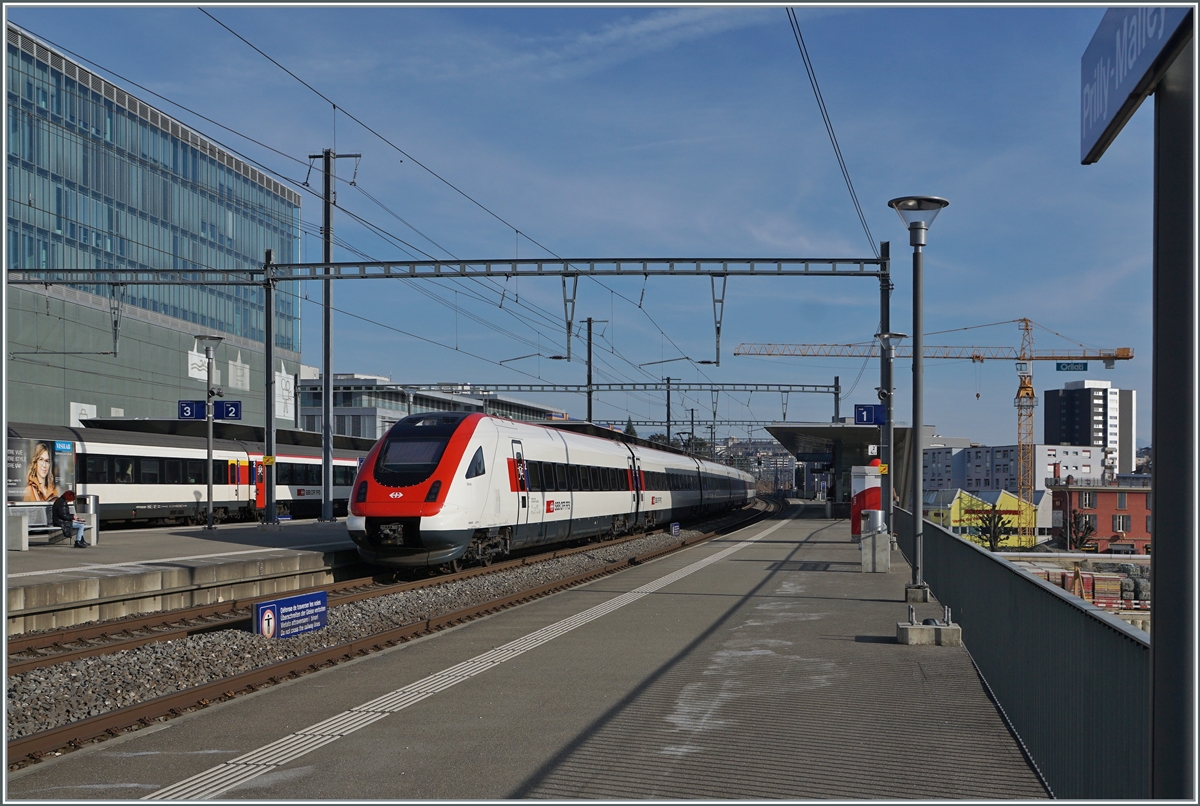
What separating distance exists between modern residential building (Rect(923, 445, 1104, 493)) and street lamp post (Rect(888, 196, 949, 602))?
127 meters

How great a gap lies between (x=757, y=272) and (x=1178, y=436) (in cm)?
2121

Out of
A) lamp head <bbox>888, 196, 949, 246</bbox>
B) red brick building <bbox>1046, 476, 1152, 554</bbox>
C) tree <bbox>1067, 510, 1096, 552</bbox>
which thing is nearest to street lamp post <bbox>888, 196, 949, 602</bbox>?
lamp head <bbox>888, 196, 949, 246</bbox>

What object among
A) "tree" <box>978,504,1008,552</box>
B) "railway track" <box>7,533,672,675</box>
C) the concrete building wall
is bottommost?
"tree" <box>978,504,1008,552</box>

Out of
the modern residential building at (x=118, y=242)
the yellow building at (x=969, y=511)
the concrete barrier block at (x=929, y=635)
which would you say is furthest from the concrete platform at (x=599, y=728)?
the yellow building at (x=969, y=511)

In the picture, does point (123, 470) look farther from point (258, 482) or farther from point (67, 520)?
point (67, 520)

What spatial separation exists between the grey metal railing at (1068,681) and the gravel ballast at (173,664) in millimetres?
7122

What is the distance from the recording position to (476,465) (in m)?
20.1

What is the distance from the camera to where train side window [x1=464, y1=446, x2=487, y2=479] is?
19.9 m

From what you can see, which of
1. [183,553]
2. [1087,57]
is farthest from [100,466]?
[1087,57]

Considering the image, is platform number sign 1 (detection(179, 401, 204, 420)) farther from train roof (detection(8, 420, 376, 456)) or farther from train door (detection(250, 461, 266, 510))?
train door (detection(250, 461, 266, 510))

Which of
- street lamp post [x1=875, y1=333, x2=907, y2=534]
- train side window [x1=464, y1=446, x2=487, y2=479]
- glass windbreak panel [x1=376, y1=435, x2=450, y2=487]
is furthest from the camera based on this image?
street lamp post [x1=875, y1=333, x2=907, y2=534]

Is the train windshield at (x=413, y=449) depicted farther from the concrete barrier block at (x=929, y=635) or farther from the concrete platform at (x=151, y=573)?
the concrete barrier block at (x=929, y=635)

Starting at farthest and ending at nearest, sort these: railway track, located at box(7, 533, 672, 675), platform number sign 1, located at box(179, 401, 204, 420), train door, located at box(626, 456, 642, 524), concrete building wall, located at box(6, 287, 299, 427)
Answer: concrete building wall, located at box(6, 287, 299, 427), train door, located at box(626, 456, 642, 524), platform number sign 1, located at box(179, 401, 204, 420), railway track, located at box(7, 533, 672, 675)

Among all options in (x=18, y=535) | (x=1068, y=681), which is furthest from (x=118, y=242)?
(x=1068, y=681)
